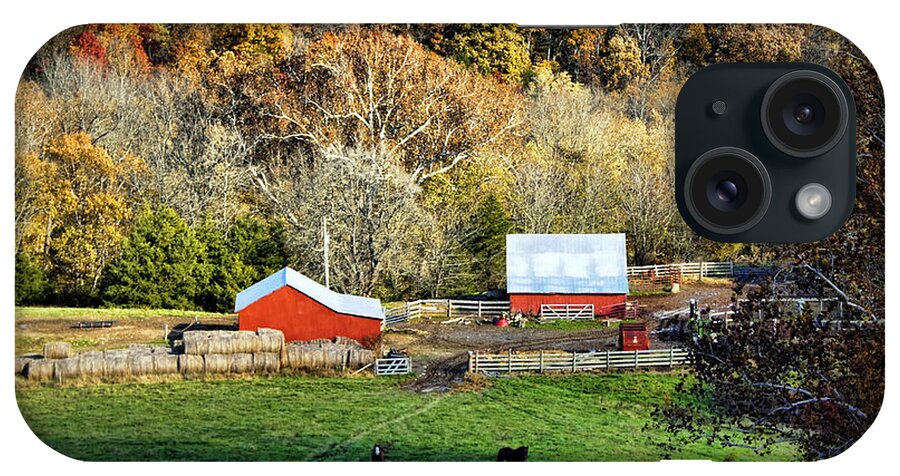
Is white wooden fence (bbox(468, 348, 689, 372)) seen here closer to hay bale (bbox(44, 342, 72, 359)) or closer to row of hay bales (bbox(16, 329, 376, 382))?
row of hay bales (bbox(16, 329, 376, 382))

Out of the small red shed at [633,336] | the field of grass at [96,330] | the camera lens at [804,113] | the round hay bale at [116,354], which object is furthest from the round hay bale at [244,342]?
the camera lens at [804,113]

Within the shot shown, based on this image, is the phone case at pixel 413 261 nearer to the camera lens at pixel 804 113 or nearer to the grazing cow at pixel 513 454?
the grazing cow at pixel 513 454

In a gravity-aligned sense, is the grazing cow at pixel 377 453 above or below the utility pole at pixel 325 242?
below

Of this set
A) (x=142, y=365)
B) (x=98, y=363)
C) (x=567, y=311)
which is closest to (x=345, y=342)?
(x=142, y=365)

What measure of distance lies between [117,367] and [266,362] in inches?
48.1

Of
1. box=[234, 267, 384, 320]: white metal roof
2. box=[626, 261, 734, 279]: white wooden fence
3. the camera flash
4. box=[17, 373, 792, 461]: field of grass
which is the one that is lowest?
box=[17, 373, 792, 461]: field of grass

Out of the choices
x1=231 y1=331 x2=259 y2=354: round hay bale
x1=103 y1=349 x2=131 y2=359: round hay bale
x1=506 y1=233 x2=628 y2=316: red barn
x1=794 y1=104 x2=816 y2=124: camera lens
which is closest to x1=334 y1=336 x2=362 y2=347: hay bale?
A: x1=231 y1=331 x2=259 y2=354: round hay bale

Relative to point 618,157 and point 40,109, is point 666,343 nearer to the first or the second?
point 618,157

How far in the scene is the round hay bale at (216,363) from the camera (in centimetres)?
1193

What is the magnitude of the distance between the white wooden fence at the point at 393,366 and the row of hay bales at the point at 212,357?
0.09 meters

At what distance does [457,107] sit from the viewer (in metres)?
12.1

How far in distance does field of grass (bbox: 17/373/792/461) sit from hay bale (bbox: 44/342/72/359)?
0.88ft

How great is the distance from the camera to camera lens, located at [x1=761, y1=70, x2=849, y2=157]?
1113 cm

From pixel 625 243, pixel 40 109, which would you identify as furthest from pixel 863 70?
pixel 40 109
